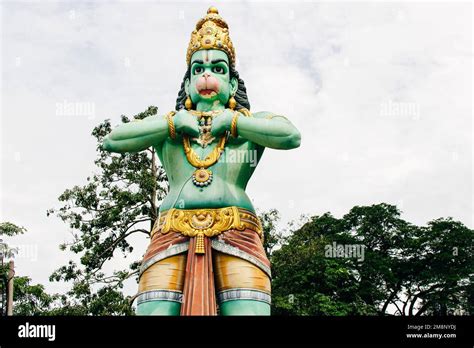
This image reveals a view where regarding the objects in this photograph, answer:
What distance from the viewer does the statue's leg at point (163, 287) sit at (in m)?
6.70

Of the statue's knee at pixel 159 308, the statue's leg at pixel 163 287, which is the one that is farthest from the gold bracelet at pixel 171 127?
the statue's knee at pixel 159 308

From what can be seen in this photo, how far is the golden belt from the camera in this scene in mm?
6930

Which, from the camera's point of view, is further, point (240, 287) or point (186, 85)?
point (186, 85)

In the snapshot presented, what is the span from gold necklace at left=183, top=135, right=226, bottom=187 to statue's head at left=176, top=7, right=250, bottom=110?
619 mm

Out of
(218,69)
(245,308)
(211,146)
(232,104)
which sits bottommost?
(245,308)

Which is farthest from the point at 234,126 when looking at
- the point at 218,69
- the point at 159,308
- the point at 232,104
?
the point at 159,308

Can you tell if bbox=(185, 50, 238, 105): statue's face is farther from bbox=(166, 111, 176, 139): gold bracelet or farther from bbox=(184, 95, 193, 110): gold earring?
bbox=(166, 111, 176, 139): gold bracelet

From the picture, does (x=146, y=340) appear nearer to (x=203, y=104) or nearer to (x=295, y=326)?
(x=295, y=326)

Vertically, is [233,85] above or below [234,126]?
above

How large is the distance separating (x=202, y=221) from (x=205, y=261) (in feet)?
1.49

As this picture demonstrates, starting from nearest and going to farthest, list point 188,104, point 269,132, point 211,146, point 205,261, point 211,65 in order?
point 205,261 < point 269,132 < point 211,146 < point 211,65 < point 188,104

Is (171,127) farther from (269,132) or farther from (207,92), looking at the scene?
(269,132)

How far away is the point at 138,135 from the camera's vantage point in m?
7.15

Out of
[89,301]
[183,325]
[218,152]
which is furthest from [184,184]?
[89,301]
